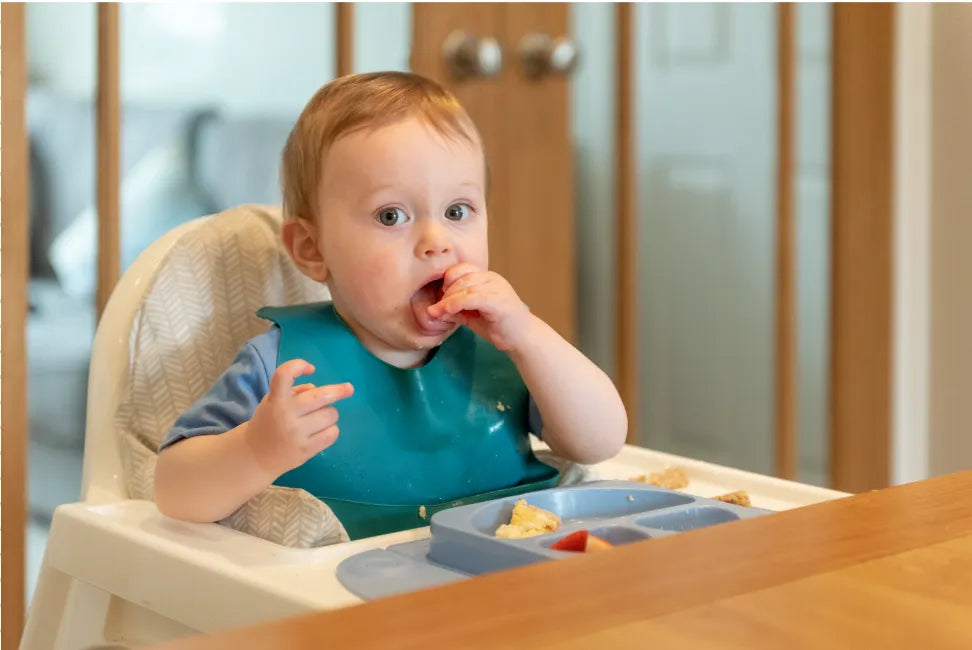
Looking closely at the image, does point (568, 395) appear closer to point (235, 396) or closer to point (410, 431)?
point (410, 431)

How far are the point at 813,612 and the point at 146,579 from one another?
512 mm

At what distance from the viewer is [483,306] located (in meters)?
0.89

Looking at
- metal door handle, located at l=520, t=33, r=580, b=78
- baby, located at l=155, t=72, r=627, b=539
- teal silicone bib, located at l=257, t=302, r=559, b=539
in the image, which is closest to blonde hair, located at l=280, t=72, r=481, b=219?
baby, located at l=155, t=72, r=627, b=539

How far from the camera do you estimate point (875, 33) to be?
7.11 feet

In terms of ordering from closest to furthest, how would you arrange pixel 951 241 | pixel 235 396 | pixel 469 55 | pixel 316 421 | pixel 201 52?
1. pixel 316 421
2. pixel 235 396
3. pixel 201 52
4. pixel 469 55
5. pixel 951 241

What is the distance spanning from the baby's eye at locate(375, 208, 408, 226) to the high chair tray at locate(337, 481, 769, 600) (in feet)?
0.80

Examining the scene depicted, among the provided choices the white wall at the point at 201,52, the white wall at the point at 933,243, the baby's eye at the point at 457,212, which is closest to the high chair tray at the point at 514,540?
the baby's eye at the point at 457,212

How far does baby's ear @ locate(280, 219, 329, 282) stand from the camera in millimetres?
1019

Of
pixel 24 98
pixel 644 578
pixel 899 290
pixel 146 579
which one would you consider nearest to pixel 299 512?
pixel 146 579

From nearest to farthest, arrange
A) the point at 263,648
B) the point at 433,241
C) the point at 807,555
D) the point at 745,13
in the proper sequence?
the point at 263,648, the point at 807,555, the point at 433,241, the point at 745,13

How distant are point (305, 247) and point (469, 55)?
0.77 metres

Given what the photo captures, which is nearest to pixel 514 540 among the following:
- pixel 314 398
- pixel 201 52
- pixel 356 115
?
pixel 314 398

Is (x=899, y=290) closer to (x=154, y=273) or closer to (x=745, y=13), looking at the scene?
(x=745, y=13)

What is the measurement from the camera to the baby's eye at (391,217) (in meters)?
0.95
